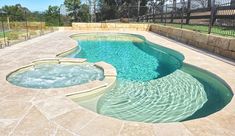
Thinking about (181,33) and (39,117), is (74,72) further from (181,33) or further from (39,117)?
(181,33)

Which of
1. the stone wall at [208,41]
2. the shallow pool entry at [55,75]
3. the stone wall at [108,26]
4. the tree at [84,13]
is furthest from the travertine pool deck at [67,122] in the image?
the tree at [84,13]

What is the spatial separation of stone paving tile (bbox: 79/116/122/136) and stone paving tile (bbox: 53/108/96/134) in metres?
0.08

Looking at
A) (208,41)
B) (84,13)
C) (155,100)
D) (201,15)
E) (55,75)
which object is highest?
(84,13)

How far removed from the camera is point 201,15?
1173 centimetres

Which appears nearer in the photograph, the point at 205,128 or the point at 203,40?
the point at 205,128

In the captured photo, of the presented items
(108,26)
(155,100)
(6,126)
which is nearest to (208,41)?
(155,100)

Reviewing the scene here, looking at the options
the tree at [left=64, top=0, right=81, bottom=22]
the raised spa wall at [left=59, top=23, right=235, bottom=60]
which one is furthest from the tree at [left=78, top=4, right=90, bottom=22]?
the raised spa wall at [left=59, top=23, right=235, bottom=60]

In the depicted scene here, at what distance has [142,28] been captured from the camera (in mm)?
17906

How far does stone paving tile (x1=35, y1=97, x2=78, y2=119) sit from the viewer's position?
3124 millimetres

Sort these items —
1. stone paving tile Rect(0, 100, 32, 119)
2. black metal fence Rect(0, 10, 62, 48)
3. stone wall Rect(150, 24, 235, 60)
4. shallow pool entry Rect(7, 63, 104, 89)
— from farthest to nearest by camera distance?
black metal fence Rect(0, 10, 62, 48), stone wall Rect(150, 24, 235, 60), shallow pool entry Rect(7, 63, 104, 89), stone paving tile Rect(0, 100, 32, 119)

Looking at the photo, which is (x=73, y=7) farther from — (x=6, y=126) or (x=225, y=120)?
(x=225, y=120)

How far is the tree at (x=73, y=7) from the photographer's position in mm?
22922

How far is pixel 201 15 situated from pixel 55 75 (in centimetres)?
910

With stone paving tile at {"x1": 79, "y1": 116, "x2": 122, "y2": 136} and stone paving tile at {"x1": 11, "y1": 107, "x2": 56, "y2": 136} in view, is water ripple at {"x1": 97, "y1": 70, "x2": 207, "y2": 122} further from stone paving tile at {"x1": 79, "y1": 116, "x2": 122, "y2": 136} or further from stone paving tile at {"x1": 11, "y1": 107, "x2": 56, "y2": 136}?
stone paving tile at {"x1": 11, "y1": 107, "x2": 56, "y2": 136}
